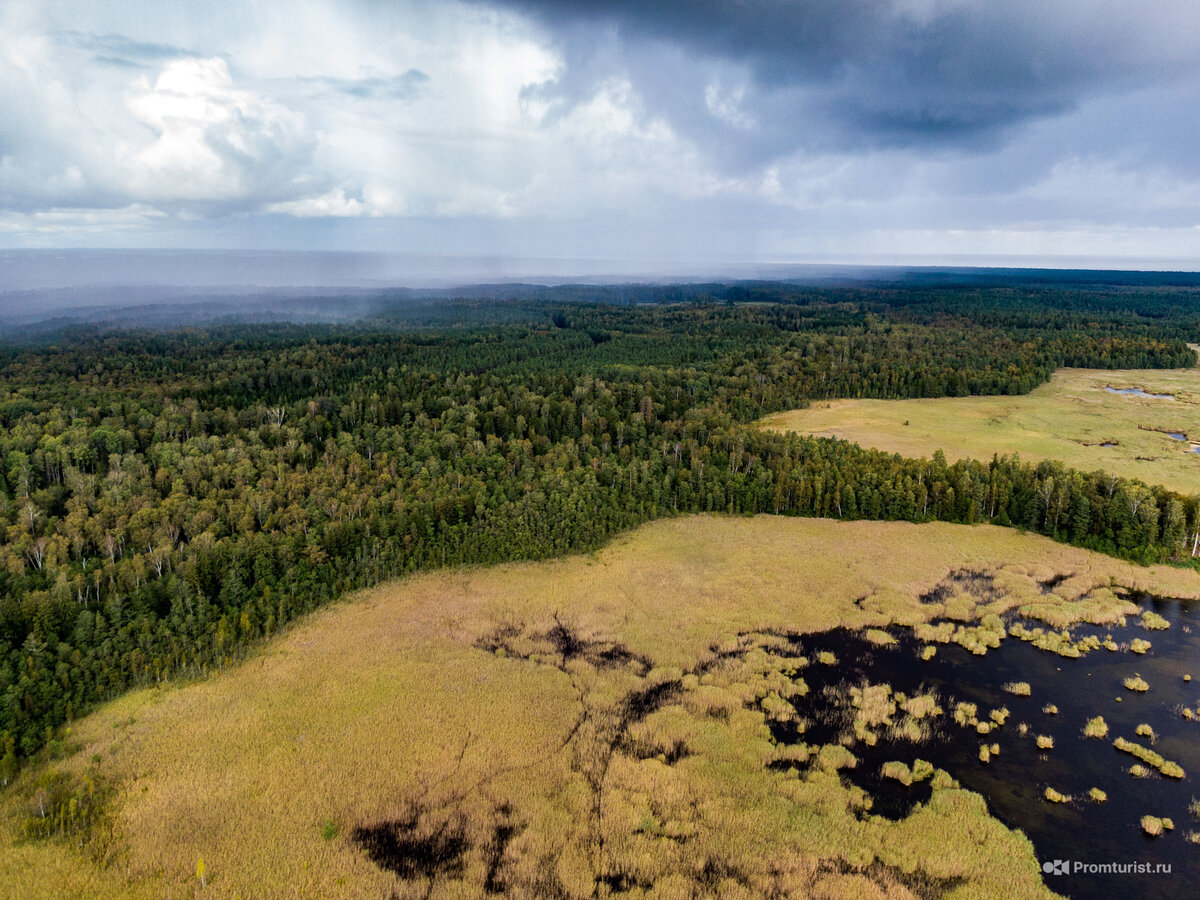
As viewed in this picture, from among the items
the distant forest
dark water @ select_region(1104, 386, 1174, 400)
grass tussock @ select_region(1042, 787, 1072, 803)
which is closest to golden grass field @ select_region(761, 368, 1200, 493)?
dark water @ select_region(1104, 386, 1174, 400)

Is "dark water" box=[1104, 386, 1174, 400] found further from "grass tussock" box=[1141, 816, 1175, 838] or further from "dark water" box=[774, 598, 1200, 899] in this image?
"grass tussock" box=[1141, 816, 1175, 838]

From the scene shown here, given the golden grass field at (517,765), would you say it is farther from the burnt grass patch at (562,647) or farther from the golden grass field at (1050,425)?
the golden grass field at (1050,425)

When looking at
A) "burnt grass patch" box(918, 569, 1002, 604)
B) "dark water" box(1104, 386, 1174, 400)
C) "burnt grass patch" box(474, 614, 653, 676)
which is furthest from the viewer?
"dark water" box(1104, 386, 1174, 400)

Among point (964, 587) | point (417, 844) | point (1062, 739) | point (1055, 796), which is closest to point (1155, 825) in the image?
point (1055, 796)

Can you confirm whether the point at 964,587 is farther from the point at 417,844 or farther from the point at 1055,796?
the point at 417,844

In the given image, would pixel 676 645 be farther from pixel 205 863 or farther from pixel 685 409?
pixel 685 409

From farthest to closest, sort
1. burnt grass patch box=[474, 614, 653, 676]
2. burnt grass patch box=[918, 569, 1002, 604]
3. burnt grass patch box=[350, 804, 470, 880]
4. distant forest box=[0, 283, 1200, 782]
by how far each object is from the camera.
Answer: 1. burnt grass patch box=[918, 569, 1002, 604]
2. burnt grass patch box=[474, 614, 653, 676]
3. distant forest box=[0, 283, 1200, 782]
4. burnt grass patch box=[350, 804, 470, 880]
